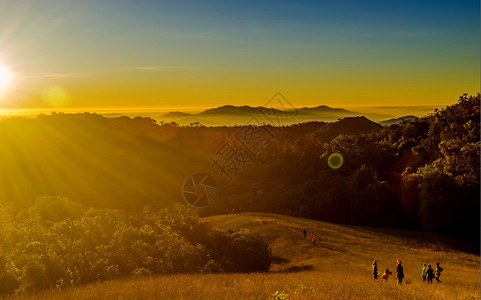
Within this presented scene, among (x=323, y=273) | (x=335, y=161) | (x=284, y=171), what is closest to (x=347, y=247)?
(x=323, y=273)

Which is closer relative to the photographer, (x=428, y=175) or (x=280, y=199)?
(x=428, y=175)

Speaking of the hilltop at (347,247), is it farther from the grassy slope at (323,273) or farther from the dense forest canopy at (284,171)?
the dense forest canopy at (284,171)

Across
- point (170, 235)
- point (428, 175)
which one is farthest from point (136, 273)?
point (428, 175)

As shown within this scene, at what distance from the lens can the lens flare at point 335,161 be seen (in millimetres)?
103938

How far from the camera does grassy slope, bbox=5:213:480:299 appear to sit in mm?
15484

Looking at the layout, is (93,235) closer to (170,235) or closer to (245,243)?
(170,235)

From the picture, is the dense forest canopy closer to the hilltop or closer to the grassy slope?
the hilltop

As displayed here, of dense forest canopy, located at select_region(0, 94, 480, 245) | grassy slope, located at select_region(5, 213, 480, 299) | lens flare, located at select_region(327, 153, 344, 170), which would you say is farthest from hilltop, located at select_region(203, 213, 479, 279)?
lens flare, located at select_region(327, 153, 344, 170)

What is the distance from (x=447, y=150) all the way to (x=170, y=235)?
70.3 metres

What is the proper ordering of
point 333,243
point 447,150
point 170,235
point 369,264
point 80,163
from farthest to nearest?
point 80,163
point 447,150
point 333,243
point 369,264
point 170,235

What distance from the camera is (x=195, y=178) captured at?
391 feet

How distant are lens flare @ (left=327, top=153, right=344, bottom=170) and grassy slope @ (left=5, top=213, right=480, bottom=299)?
3889 centimetres

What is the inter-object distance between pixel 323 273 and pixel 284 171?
77341 millimetres

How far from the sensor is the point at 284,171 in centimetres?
11006
